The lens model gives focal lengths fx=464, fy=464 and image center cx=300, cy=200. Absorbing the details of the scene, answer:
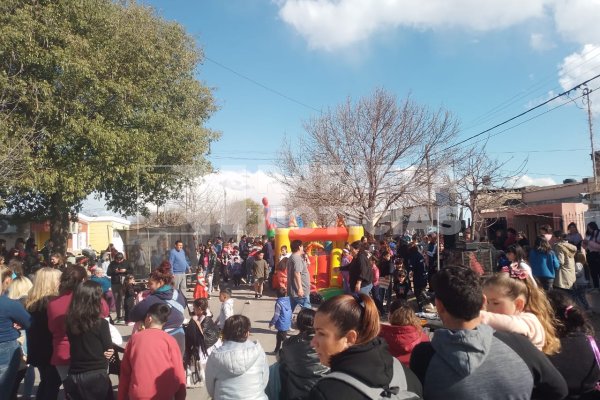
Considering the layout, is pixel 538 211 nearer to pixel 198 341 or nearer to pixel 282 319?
pixel 282 319

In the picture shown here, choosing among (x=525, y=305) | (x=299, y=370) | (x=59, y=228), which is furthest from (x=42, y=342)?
(x=59, y=228)

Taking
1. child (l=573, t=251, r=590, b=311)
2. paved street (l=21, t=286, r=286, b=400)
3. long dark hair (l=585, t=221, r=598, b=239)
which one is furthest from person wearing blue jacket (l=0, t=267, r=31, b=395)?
long dark hair (l=585, t=221, r=598, b=239)

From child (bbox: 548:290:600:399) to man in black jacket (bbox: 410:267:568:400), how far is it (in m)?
0.53

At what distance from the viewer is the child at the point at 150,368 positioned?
353 cm

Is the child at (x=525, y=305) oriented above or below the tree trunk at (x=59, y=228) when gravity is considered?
below

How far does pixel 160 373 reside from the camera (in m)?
3.57

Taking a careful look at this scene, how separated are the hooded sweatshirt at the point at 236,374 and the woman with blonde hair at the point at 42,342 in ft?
6.74

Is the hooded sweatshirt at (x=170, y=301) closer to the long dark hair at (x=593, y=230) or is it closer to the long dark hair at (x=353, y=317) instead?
the long dark hair at (x=353, y=317)

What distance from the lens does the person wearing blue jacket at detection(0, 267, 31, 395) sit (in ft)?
14.3

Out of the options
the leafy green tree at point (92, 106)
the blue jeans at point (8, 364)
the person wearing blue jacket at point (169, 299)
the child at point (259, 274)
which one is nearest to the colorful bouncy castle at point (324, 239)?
the child at point (259, 274)

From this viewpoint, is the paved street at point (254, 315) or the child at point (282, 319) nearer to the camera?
the paved street at point (254, 315)

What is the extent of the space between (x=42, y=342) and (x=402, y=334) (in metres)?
3.54

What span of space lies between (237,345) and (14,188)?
13.9 metres

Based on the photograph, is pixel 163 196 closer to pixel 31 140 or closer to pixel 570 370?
pixel 31 140
